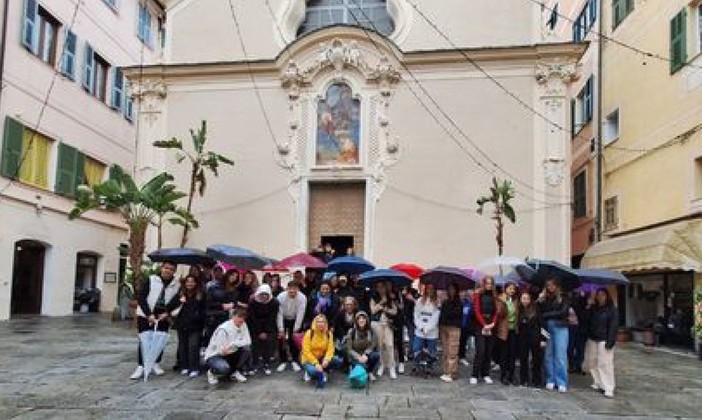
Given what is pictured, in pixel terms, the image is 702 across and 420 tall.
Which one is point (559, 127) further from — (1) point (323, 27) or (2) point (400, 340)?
(2) point (400, 340)

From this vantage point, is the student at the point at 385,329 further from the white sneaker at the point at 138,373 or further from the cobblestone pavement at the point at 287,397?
the white sneaker at the point at 138,373

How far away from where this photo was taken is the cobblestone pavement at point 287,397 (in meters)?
7.67

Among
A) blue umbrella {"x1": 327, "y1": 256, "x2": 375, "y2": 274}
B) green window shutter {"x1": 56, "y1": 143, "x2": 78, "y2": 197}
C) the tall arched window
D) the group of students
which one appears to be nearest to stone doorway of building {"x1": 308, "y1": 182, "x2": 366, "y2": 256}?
the tall arched window

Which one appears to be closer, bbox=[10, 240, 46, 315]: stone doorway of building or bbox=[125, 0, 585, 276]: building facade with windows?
bbox=[125, 0, 585, 276]: building facade with windows

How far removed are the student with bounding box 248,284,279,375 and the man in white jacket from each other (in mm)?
654

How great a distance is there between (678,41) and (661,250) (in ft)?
17.9

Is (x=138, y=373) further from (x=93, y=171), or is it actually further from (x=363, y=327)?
(x=93, y=171)

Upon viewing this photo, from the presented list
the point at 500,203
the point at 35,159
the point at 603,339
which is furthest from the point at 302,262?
the point at 35,159

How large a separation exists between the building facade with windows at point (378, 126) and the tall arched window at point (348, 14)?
0.46 m

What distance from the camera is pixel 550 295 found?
1016 centimetres

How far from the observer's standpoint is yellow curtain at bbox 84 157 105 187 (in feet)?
78.1

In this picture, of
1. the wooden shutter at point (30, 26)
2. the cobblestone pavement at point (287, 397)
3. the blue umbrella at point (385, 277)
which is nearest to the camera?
the cobblestone pavement at point (287, 397)

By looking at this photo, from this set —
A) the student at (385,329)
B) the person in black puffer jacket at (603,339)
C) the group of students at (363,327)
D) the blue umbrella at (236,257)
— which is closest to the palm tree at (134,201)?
the blue umbrella at (236,257)

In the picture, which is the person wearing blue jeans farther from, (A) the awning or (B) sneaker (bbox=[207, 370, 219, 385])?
(A) the awning
